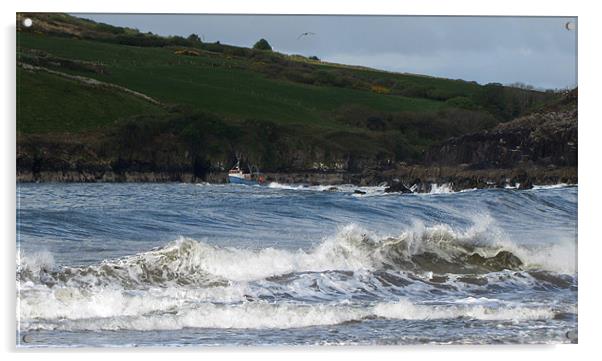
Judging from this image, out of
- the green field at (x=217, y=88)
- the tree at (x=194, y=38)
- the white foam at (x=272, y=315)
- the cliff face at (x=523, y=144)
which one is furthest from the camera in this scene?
the cliff face at (x=523, y=144)

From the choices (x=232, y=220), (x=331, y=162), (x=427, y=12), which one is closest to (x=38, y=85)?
(x=232, y=220)

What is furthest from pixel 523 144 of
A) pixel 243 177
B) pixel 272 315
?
pixel 272 315

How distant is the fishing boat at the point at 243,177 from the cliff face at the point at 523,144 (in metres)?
1.14

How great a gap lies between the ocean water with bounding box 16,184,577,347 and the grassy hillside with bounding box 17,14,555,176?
301mm

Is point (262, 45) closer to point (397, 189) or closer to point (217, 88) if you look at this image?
point (217, 88)

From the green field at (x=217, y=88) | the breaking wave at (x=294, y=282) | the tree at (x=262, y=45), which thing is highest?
the tree at (x=262, y=45)

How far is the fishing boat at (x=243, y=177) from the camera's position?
625 cm

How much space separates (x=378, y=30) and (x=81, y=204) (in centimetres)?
220

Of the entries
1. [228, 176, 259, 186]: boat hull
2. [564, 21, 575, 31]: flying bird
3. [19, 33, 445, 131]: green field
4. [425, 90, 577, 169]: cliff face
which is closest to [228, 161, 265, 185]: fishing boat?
[228, 176, 259, 186]: boat hull

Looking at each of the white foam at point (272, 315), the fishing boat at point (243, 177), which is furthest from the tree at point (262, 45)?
the white foam at point (272, 315)

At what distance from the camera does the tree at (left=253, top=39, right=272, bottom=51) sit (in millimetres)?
6048

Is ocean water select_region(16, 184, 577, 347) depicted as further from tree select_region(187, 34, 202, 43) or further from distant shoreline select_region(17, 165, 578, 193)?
tree select_region(187, 34, 202, 43)

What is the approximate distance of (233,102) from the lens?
6316 mm

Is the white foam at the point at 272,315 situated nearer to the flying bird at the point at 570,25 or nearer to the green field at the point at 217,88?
the green field at the point at 217,88
